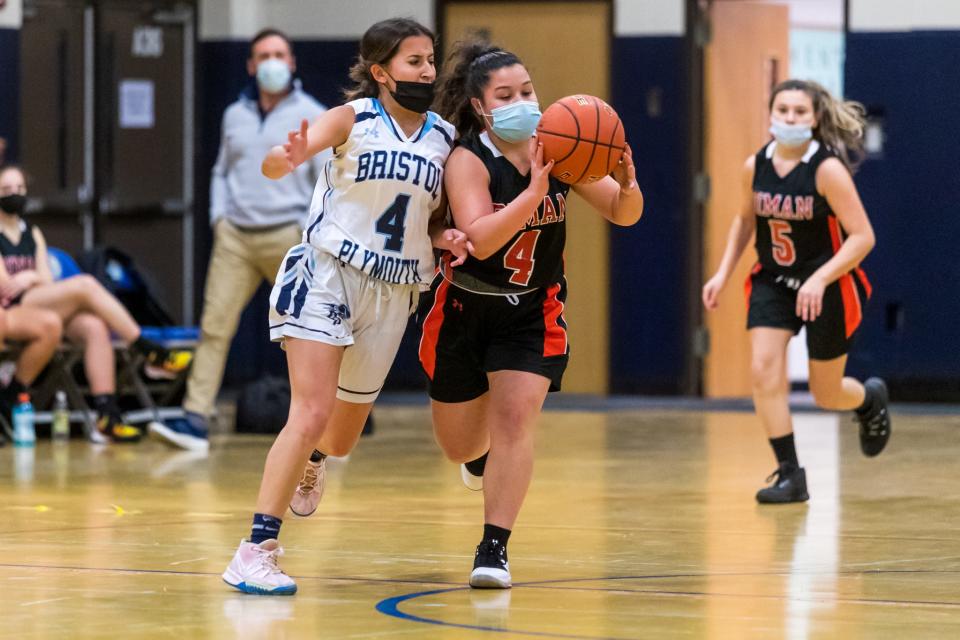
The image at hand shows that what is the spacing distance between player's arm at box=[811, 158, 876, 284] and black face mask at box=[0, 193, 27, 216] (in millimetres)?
4413

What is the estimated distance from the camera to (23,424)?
8.90 m

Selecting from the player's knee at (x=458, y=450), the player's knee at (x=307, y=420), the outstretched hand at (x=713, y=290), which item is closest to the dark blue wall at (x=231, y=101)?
the outstretched hand at (x=713, y=290)

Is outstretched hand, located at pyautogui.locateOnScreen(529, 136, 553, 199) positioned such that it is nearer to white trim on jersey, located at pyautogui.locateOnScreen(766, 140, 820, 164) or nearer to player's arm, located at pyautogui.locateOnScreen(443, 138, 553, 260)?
player's arm, located at pyautogui.locateOnScreen(443, 138, 553, 260)

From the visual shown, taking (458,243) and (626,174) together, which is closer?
(458,243)

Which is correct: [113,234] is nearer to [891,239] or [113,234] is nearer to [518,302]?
[891,239]

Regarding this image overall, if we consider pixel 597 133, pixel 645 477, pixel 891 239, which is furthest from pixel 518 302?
pixel 891 239

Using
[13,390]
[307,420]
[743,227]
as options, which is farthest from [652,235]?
[307,420]

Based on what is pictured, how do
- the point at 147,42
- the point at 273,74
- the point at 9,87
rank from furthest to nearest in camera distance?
the point at 147,42 < the point at 9,87 < the point at 273,74

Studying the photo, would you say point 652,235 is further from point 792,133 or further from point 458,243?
point 458,243

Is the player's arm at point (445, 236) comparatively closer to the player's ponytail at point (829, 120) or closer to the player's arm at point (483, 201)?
the player's arm at point (483, 201)

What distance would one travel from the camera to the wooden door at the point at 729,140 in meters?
12.0

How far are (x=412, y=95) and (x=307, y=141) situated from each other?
388 mm

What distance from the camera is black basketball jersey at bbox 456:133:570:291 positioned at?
15.2ft

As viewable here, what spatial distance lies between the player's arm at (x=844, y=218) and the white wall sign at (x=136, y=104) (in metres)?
6.39
